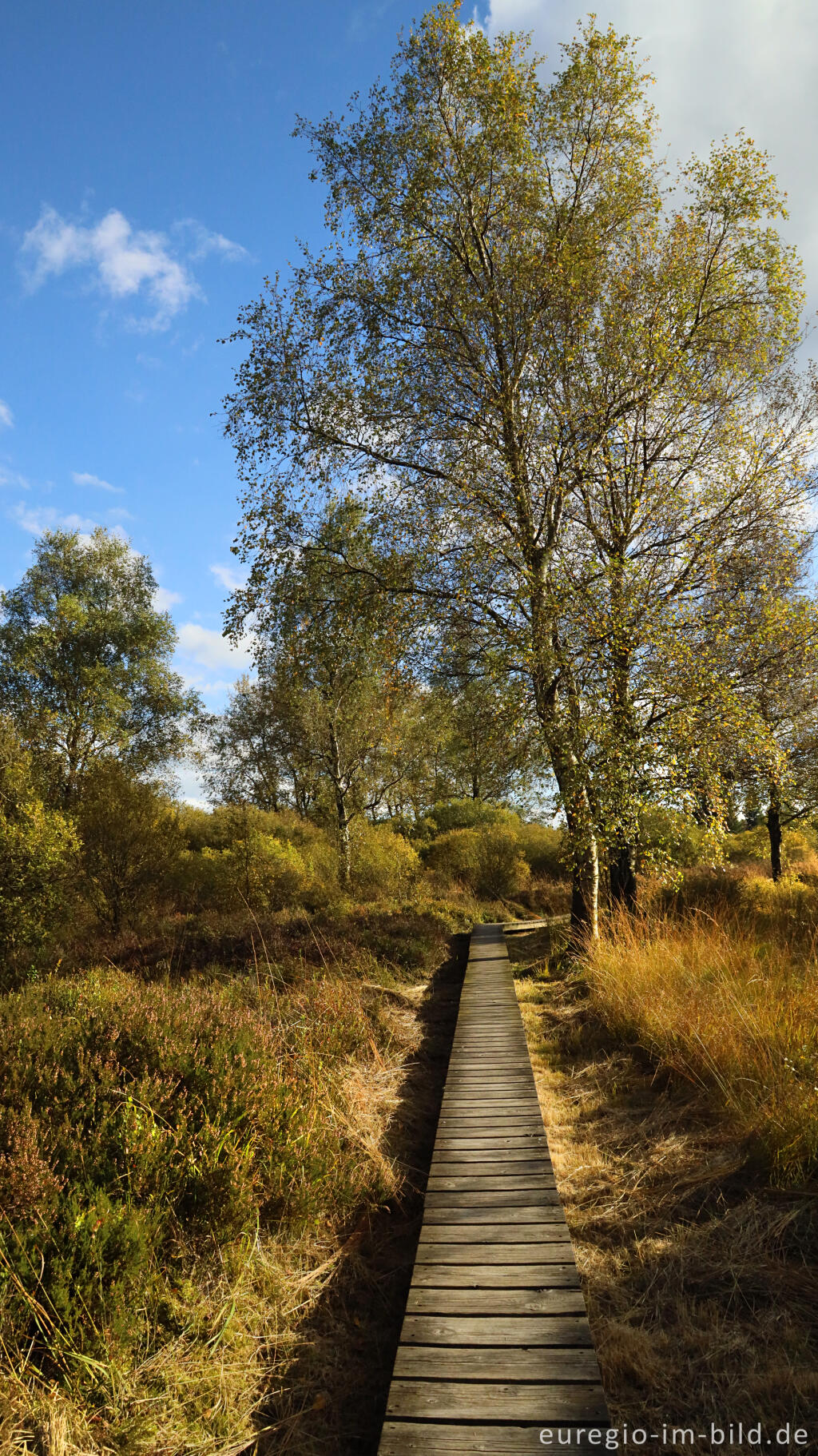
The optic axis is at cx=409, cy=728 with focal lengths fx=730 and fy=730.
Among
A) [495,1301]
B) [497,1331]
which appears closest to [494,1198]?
[495,1301]

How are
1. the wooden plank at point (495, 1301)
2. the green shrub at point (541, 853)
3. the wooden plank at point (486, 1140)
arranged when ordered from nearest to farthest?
the wooden plank at point (495, 1301), the wooden plank at point (486, 1140), the green shrub at point (541, 853)

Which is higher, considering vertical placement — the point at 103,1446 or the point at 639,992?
the point at 639,992

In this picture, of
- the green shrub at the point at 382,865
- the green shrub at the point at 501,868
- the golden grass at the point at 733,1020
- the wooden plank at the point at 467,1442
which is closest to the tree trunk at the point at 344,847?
the green shrub at the point at 382,865

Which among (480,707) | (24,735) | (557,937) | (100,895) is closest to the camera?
(480,707)

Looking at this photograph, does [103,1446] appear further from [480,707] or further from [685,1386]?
[480,707]

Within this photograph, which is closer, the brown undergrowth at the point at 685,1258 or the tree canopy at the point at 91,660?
the brown undergrowth at the point at 685,1258

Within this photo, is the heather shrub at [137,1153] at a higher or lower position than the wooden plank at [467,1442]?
higher

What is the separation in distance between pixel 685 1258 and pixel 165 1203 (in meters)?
2.63

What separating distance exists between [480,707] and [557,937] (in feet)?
13.6

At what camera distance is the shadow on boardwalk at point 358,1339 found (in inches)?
112

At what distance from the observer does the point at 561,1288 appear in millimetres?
3234

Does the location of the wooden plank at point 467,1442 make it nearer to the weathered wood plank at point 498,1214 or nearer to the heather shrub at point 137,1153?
the heather shrub at point 137,1153

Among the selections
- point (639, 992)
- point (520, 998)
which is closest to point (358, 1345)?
point (639, 992)

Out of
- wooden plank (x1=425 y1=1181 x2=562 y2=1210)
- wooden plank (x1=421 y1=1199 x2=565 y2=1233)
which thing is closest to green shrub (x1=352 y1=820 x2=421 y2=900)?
wooden plank (x1=425 y1=1181 x2=562 y2=1210)
